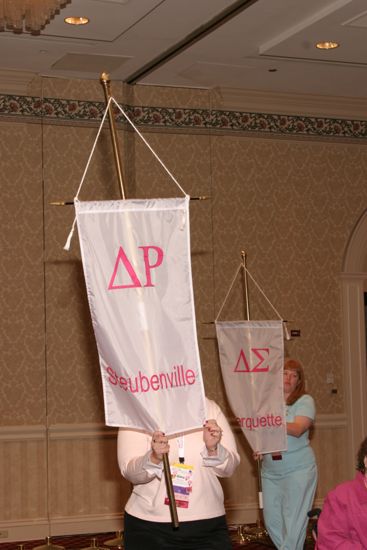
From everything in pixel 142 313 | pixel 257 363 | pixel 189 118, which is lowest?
pixel 257 363

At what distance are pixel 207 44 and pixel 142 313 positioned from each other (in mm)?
4303

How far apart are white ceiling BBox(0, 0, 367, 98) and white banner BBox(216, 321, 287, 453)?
86.5 inches

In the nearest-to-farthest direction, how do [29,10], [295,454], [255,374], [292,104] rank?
[29,10] < [295,454] < [255,374] < [292,104]

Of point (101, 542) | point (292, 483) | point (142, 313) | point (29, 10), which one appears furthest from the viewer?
point (101, 542)

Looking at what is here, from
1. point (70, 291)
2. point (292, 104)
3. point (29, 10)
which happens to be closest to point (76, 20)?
point (29, 10)

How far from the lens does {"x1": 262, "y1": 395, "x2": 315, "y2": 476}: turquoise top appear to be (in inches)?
283

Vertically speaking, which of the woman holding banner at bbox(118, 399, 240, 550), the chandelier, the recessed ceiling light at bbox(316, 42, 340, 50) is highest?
the recessed ceiling light at bbox(316, 42, 340, 50)

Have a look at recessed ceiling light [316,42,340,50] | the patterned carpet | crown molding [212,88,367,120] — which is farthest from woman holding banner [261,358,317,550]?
crown molding [212,88,367,120]

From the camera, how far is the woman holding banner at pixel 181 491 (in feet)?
12.8

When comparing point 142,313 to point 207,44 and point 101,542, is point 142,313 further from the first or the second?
point 101,542

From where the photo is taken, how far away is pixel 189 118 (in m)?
8.95

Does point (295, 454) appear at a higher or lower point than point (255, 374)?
lower

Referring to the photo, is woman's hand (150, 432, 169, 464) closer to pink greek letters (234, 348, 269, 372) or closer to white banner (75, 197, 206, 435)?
white banner (75, 197, 206, 435)

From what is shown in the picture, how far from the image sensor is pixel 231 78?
8711 mm
